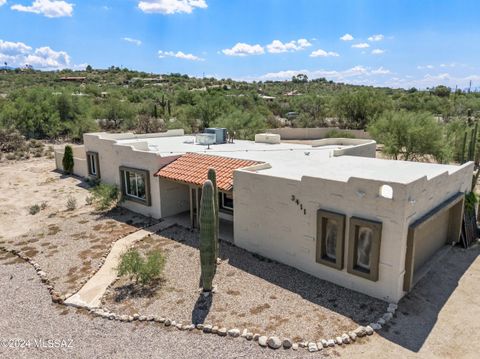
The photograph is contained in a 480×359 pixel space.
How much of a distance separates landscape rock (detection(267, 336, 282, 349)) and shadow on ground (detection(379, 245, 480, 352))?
307 cm

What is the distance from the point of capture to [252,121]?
43.1 m

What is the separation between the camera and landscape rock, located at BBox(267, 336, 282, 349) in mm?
10523

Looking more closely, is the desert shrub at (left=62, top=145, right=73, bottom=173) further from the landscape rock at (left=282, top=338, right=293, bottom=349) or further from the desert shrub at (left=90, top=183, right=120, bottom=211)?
the landscape rock at (left=282, top=338, right=293, bottom=349)

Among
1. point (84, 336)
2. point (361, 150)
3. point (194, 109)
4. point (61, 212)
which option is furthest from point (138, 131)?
point (84, 336)

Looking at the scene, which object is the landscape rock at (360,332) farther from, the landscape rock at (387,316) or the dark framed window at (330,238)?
the dark framed window at (330,238)

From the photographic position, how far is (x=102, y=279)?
1468 cm

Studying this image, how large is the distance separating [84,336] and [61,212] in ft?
45.2

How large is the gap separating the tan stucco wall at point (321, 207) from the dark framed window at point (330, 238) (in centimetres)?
23

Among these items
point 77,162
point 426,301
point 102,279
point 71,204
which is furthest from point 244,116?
point 426,301

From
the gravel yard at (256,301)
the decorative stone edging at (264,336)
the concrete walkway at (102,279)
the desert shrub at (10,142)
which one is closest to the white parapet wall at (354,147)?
the gravel yard at (256,301)

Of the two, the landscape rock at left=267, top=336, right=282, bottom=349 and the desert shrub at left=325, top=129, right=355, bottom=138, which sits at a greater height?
the desert shrub at left=325, top=129, right=355, bottom=138

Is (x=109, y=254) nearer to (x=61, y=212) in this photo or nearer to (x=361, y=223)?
(x=61, y=212)

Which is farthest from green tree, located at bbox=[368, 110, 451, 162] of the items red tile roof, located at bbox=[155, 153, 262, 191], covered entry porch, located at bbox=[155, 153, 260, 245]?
covered entry porch, located at bbox=[155, 153, 260, 245]

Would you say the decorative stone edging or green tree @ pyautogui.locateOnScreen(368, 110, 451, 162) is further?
green tree @ pyautogui.locateOnScreen(368, 110, 451, 162)
